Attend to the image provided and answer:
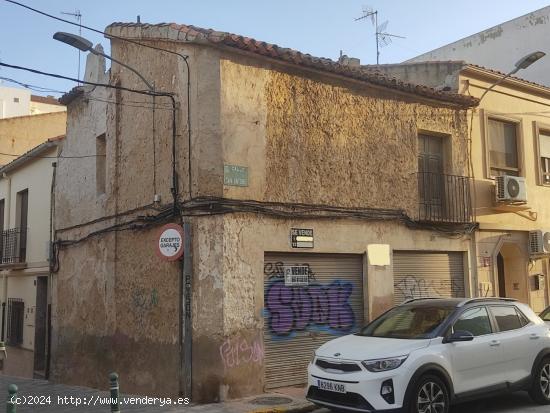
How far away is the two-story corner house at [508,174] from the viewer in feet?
46.0

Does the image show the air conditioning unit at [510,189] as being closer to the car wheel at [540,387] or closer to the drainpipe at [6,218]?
the car wheel at [540,387]

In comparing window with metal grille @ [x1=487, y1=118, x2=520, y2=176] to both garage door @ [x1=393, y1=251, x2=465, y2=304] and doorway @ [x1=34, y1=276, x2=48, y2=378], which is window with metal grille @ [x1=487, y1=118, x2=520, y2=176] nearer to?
garage door @ [x1=393, y1=251, x2=465, y2=304]

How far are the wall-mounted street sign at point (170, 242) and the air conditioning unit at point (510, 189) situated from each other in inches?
310

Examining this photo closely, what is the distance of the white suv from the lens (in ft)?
22.7

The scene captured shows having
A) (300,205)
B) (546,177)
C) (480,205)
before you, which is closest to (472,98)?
(480,205)

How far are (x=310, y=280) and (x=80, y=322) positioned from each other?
5601mm

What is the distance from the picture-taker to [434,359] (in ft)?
23.6

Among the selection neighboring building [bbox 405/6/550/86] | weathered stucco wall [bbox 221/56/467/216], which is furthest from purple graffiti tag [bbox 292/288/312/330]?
neighboring building [bbox 405/6/550/86]

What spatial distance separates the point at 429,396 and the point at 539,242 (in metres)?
9.23

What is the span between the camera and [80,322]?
1317 cm

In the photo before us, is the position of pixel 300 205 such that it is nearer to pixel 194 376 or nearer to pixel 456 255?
pixel 194 376

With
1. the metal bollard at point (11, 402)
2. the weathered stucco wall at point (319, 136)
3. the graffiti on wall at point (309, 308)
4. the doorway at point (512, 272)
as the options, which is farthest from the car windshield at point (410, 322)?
the doorway at point (512, 272)

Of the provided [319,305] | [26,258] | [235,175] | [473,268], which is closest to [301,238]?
[319,305]

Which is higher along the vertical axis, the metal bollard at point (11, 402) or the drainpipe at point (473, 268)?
the drainpipe at point (473, 268)
